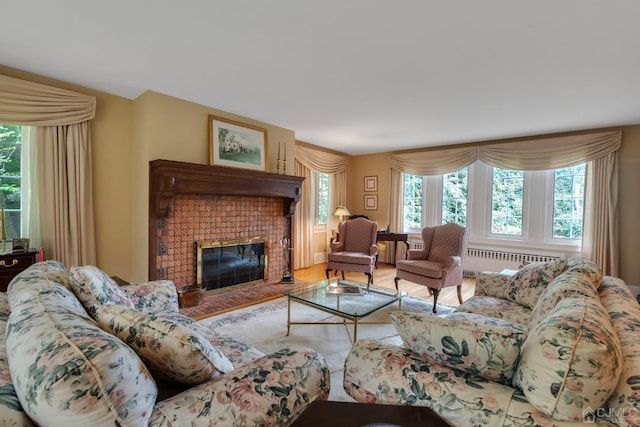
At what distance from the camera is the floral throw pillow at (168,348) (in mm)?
999

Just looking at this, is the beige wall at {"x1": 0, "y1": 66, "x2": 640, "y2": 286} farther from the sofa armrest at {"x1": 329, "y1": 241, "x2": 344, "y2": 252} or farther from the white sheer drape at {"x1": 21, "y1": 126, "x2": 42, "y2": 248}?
the sofa armrest at {"x1": 329, "y1": 241, "x2": 344, "y2": 252}

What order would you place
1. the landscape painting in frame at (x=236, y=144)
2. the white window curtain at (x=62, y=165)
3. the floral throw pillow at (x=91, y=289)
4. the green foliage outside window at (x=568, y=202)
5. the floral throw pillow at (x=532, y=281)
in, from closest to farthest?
the floral throw pillow at (x=91, y=289) → the floral throw pillow at (x=532, y=281) → the white window curtain at (x=62, y=165) → the landscape painting in frame at (x=236, y=144) → the green foliage outside window at (x=568, y=202)

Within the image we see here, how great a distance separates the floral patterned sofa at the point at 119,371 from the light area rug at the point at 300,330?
1.10 metres

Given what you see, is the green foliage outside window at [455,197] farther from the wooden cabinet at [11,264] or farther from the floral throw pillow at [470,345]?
the wooden cabinet at [11,264]

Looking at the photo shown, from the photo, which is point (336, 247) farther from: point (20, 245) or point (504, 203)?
point (20, 245)

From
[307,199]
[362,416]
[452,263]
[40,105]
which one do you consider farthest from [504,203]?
[40,105]

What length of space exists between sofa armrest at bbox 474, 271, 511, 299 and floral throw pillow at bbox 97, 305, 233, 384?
8.09ft

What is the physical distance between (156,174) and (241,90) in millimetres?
1265

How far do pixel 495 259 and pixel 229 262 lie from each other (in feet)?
13.9

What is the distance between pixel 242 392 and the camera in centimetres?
100

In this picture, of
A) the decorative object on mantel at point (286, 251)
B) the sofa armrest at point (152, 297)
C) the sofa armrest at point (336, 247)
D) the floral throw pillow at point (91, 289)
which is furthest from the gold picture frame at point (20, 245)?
the sofa armrest at point (336, 247)

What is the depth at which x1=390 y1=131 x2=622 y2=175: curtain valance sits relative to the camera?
→ 4.19 metres

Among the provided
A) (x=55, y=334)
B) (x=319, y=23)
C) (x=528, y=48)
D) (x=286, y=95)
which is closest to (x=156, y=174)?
(x=286, y=95)

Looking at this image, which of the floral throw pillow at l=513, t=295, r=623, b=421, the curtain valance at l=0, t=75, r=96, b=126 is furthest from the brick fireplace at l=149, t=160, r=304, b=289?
the floral throw pillow at l=513, t=295, r=623, b=421
